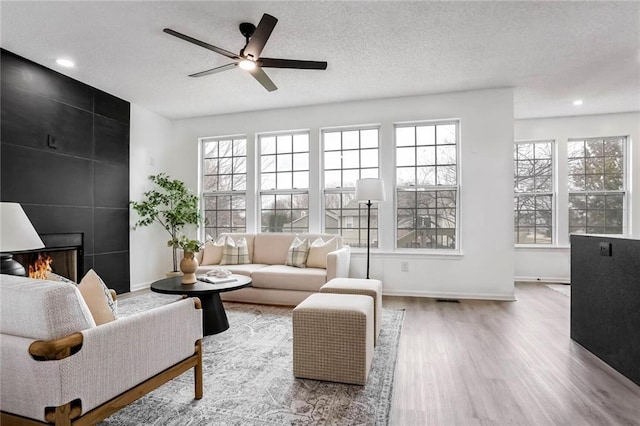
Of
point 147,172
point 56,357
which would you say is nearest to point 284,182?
point 147,172

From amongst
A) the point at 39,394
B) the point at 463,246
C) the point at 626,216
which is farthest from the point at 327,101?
the point at 626,216

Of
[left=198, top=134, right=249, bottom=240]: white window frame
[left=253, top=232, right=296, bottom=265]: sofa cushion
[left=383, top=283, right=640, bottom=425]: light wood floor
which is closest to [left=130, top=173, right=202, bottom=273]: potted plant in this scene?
[left=198, top=134, right=249, bottom=240]: white window frame

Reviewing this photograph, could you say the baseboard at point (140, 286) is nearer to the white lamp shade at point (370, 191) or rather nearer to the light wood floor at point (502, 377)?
the white lamp shade at point (370, 191)

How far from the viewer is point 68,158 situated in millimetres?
4020

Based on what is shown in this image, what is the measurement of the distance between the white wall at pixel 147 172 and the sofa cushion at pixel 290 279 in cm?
224

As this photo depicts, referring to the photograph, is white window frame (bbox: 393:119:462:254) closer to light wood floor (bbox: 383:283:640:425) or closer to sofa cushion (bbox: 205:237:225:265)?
light wood floor (bbox: 383:283:640:425)

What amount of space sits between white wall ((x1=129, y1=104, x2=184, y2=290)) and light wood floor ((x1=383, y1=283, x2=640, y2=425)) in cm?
404

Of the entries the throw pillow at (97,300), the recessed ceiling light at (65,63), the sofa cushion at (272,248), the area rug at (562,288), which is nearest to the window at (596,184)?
the area rug at (562,288)

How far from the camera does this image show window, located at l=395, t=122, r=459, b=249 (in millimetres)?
4695

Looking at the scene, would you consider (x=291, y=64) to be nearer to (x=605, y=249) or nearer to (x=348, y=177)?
(x=348, y=177)

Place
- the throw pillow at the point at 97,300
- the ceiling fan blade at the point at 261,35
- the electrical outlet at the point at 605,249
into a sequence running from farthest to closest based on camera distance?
the electrical outlet at the point at 605,249 → the ceiling fan blade at the point at 261,35 → the throw pillow at the point at 97,300

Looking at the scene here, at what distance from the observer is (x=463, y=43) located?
3195mm

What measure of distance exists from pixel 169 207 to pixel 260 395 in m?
4.32

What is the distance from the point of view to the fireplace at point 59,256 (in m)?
3.72
